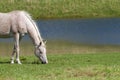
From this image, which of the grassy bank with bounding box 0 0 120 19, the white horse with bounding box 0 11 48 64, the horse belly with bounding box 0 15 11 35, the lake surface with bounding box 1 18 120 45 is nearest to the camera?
the white horse with bounding box 0 11 48 64

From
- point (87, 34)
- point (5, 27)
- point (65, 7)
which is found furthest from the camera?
point (65, 7)

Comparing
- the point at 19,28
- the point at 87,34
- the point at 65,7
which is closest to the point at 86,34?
the point at 87,34

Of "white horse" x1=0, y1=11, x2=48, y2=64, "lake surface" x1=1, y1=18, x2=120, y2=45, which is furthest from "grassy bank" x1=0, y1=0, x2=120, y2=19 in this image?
"white horse" x1=0, y1=11, x2=48, y2=64

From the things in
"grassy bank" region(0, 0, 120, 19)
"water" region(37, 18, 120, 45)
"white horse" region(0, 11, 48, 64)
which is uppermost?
"white horse" region(0, 11, 48, 64)

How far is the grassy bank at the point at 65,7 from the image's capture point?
62.7 m

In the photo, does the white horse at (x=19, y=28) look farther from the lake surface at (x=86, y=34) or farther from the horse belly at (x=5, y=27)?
the lake surface at (x=86, y=34)

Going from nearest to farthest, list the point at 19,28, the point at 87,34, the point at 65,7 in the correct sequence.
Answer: the point at 19,28, the point at 87,34, the point at 65,7

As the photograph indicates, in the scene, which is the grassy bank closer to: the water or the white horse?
the water

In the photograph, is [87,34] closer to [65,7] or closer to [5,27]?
[5,27]

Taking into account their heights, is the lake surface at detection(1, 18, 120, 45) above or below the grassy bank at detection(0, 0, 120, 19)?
above

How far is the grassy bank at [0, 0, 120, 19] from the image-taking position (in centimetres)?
6266

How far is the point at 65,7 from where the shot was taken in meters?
64.1

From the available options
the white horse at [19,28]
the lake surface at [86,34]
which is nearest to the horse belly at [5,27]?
the white horse at [19,28]

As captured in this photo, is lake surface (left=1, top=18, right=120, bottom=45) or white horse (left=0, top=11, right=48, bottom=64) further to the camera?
lake surface (left=1, top=18, right=120, bottom=45)
